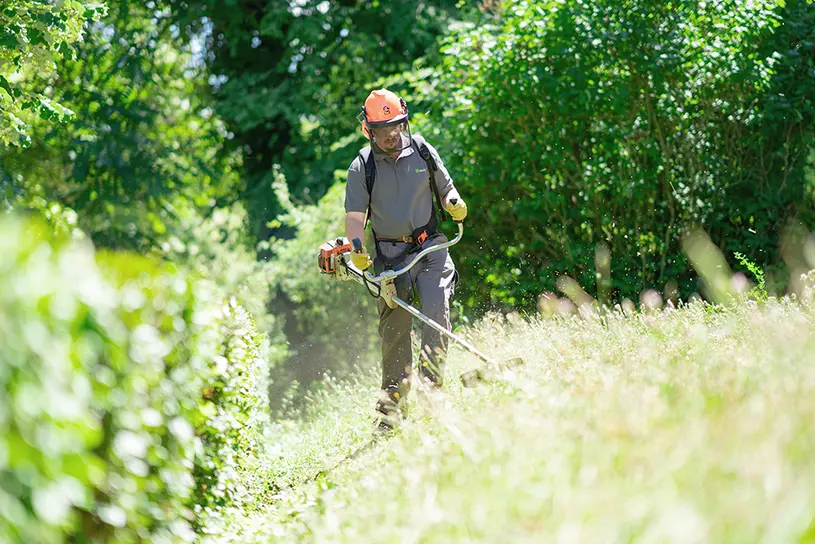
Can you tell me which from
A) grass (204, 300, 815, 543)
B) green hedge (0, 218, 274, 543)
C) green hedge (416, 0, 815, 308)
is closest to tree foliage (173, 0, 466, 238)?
green hedge (416, 0, 815, 308)

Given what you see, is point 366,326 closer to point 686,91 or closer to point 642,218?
point 642,218

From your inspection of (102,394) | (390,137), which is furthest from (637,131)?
(102,394)

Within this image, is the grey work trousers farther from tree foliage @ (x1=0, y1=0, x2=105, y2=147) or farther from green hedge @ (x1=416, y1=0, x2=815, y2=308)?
green hedge @ (x1=416, y1=0, x2=815, y2=308)

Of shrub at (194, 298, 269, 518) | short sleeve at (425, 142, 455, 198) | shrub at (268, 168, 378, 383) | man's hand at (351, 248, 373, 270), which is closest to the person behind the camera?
shrub at (194, 298, 269, 518)

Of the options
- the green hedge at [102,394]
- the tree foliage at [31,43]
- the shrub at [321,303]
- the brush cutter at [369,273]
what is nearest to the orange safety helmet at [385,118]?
the brush cutter at [369,273]

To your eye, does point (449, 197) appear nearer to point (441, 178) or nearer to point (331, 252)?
point (441, 178)

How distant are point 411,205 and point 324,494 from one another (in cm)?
236

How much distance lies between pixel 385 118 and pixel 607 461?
3.78 metres

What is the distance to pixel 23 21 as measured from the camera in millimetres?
7016

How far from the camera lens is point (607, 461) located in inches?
101

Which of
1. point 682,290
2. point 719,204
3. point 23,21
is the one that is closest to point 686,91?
point 719,204

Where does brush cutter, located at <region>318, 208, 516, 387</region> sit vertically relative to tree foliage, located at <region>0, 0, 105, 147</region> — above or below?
below

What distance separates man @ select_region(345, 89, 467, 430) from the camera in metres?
6.08

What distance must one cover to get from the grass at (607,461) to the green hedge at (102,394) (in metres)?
0.58
